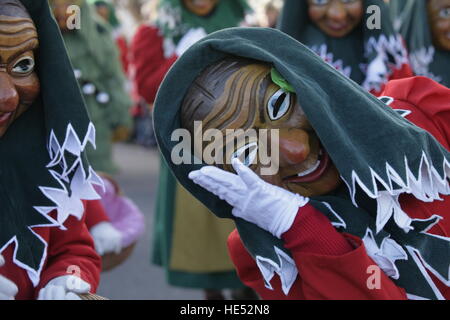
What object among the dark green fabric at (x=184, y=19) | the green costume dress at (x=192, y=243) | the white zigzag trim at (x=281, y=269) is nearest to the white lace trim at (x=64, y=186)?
the white zigzag trim at (x=281, y=269)

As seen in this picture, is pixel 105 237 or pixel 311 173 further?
pixel 105 237

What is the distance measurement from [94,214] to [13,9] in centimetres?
86

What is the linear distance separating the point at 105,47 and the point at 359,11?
7.98 feet

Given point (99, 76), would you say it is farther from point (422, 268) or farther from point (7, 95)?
point (422, 268)

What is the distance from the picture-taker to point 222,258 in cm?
396

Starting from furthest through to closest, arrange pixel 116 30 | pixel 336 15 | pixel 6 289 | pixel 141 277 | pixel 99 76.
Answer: pixel 116 30
pixel 99 76
pixel 141 277
pixel 336 15
pixel 6 289

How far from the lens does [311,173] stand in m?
1.86

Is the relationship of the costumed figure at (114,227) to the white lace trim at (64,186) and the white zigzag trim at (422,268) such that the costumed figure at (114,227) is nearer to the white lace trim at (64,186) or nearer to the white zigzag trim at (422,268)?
the white lace trim at (64,186)

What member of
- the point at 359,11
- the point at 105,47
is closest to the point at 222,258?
the point at 359,11

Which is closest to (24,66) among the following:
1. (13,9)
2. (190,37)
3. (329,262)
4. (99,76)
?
(13,9)

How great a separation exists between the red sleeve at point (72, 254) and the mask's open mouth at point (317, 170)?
1.88 feet

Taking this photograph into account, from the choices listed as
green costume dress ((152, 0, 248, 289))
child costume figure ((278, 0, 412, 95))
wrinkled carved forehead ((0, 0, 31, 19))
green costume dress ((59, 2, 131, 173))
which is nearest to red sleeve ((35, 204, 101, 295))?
wrinkled carved forehead ((0, 0, 31, 19))

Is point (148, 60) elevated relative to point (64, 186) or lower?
lower
